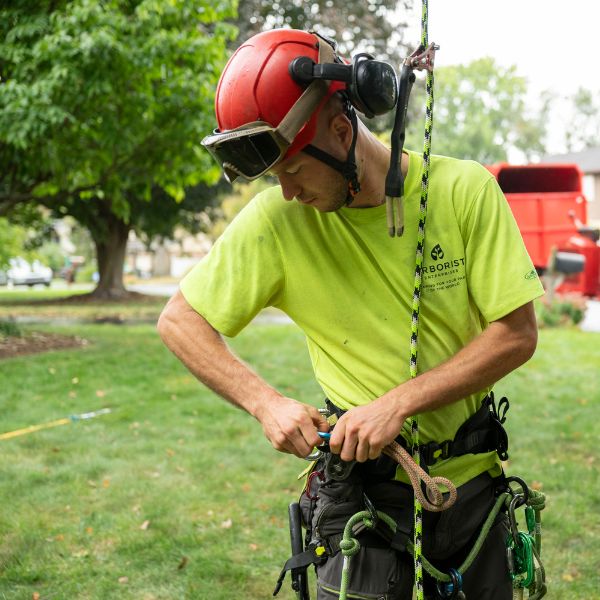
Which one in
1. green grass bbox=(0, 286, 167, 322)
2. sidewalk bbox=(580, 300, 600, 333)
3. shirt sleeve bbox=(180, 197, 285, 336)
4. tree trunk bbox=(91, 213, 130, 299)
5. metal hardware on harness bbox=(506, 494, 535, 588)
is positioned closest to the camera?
shirt sleeve bbox=(180, 197, 285, 336)

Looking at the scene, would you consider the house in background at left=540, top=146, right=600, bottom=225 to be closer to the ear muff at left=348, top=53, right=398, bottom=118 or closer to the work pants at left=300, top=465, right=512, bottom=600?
the work pants at left=300, top=465, right=512, bottom=600

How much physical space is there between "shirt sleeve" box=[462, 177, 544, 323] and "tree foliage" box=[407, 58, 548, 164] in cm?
7486

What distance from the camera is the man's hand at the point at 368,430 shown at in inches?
86.8

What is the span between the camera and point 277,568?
4.99 metres

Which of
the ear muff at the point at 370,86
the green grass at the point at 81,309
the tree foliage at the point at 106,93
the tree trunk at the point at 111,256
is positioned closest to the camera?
the ear muff at the point at 370,86

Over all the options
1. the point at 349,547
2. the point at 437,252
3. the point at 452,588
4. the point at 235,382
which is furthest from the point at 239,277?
the point at 452,588

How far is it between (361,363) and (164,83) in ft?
34.4

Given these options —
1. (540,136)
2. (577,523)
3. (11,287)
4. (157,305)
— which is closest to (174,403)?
(577,523)

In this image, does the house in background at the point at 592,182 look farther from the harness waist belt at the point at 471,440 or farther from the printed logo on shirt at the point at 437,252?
the printed logo on shirt at the point at 437,252

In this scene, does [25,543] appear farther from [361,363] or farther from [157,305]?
[157,305]

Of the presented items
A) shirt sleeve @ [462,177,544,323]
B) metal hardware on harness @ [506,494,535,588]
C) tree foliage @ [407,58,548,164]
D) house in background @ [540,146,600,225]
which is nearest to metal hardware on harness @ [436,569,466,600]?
metal hardware on harness @ [506,494,535,588]

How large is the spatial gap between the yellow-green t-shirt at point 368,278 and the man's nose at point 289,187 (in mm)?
166

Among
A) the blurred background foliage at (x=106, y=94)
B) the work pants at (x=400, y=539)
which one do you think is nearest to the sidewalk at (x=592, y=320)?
the blurred background foliage at (x=106, y=94)

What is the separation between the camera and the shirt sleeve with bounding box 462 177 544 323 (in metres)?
2.29
